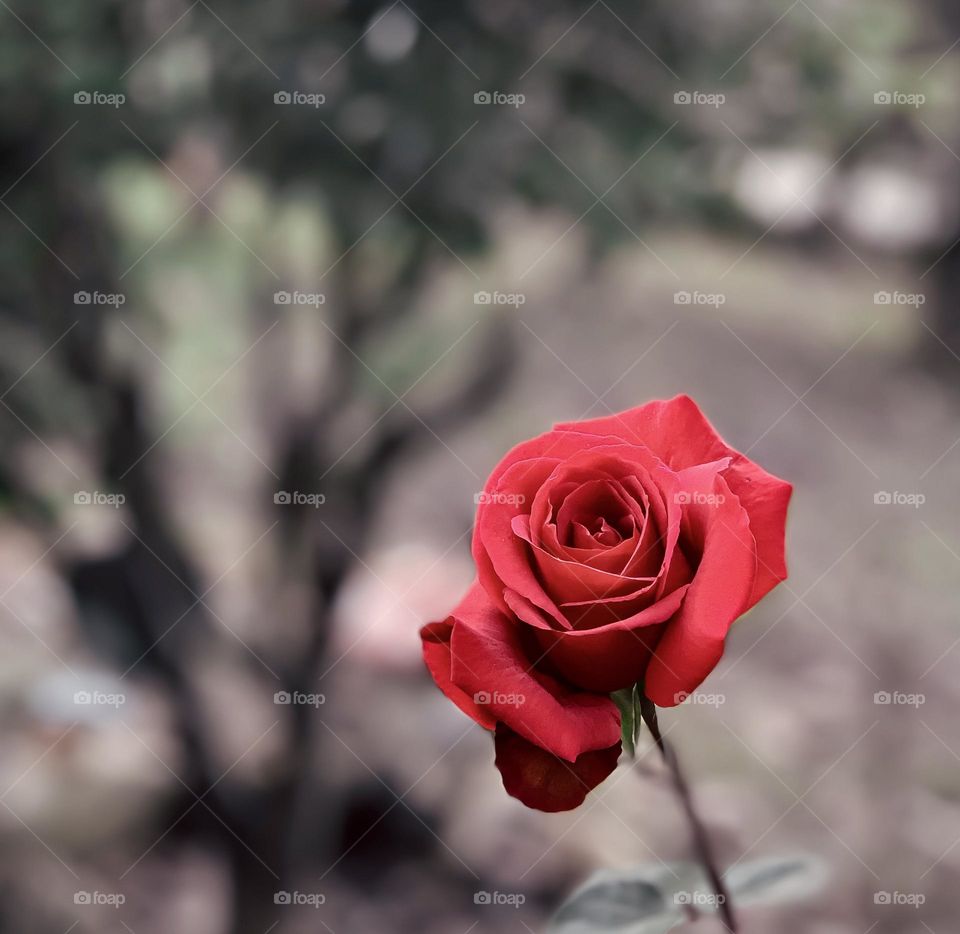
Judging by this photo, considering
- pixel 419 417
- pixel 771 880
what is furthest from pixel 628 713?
pixel 419 417

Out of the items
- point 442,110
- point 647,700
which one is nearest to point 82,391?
point 442,110

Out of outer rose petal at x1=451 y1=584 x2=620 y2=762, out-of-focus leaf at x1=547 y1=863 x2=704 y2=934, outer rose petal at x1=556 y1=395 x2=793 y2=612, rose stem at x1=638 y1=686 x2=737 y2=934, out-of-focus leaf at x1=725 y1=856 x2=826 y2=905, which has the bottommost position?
out-of-focus leaf at x1=725 y1=856 x2=826 y2=905

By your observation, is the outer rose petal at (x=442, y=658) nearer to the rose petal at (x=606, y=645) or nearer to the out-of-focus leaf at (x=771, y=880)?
the rose petal at (x=606, y=645)

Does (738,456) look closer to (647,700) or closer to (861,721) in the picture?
(647,700)

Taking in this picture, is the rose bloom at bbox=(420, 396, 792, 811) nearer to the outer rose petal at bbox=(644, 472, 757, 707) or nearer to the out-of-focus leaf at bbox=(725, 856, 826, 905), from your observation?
the outer rose petal at bbox=(644, 472, 757, 707)

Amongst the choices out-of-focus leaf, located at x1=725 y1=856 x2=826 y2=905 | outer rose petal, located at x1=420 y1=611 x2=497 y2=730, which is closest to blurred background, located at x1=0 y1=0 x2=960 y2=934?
out-of-focus leaf, located at x1=725 y1=856 x2=826 y2=905

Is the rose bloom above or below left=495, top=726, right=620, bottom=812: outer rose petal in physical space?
above

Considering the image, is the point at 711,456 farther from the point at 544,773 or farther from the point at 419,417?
the point at 419,417
